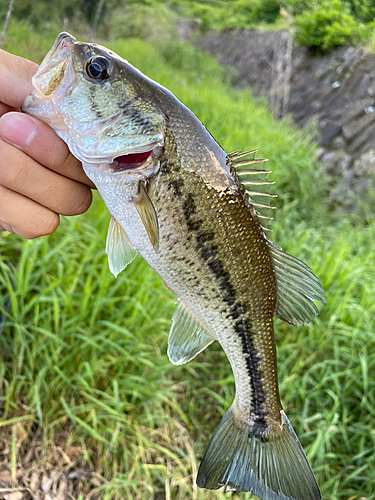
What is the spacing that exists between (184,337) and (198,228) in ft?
1.24

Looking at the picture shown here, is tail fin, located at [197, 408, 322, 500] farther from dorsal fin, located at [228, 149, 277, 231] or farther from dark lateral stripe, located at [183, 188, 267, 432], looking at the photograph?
dorsal fin, located at [228, 149, 277, 231]

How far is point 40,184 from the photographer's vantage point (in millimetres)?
1158

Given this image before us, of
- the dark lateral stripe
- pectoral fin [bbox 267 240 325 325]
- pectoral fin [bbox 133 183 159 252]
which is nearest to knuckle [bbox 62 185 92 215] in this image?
pectoral fin [bbox 133 183 159 252]

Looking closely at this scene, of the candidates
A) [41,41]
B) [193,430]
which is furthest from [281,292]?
[41,41]

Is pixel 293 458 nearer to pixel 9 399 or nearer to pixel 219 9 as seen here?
pixel 9 399

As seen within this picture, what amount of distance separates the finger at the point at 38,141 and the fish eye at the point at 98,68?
0.20 meters

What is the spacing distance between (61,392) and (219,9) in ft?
61.6

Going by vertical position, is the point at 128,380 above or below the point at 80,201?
below

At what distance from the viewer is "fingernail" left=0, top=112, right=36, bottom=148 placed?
1.03 metres

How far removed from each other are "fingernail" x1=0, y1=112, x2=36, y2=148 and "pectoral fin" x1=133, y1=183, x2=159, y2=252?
0.35 m

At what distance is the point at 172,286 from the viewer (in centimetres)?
115

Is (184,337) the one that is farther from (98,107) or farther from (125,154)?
(98,107)

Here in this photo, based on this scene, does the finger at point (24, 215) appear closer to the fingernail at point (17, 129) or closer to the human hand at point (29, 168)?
the human hand at point (29, 168)

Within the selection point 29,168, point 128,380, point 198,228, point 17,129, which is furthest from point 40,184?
point 128,380
